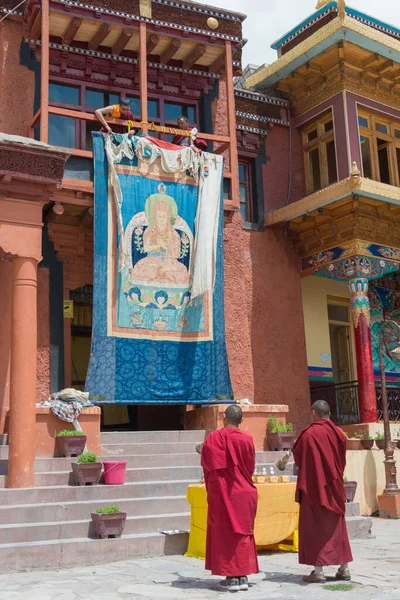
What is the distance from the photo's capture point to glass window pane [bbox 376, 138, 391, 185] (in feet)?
49.7

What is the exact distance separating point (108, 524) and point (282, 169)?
30.9 ft

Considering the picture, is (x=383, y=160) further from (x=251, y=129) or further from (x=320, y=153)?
(x=251, y=129)

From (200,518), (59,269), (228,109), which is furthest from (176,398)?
(228,109)

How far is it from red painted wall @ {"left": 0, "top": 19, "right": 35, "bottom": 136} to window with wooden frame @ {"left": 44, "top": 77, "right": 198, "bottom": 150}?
36 centimetres

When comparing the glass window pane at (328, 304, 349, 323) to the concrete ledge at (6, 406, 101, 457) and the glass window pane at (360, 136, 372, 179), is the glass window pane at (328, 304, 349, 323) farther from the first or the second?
the concrete ledge at (6, 406, 101, 457)

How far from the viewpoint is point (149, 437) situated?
35.8 feet

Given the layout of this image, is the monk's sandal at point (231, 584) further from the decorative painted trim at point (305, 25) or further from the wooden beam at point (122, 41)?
the decorative painted trim at point (305, 25)

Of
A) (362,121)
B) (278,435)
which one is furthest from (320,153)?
(278,435)

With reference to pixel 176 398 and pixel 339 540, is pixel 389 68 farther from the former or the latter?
pixel 339 540

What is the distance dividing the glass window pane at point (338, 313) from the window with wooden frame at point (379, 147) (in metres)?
2.93

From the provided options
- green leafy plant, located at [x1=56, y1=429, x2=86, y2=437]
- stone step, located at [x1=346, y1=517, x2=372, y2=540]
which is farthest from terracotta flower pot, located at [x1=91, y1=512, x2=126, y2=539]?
stone step, located at [x1=346, y1=517, x2=372, y2=540]

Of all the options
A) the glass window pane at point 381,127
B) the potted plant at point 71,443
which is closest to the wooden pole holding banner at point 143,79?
the potted plant at point 71,443

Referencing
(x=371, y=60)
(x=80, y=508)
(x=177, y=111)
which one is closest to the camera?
(x=80, y=508)

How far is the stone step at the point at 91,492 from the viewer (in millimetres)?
8164
